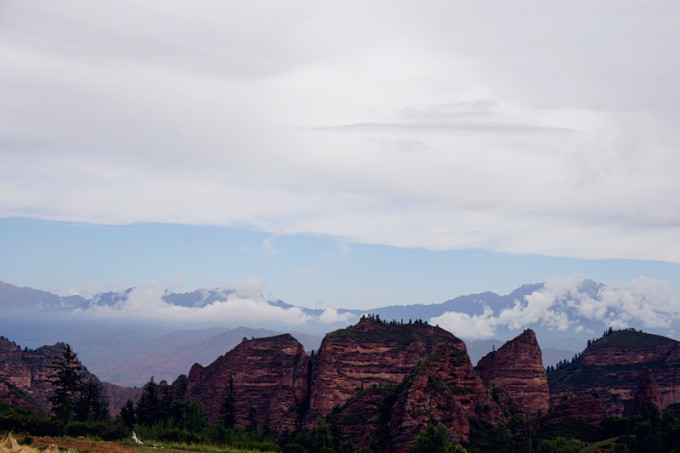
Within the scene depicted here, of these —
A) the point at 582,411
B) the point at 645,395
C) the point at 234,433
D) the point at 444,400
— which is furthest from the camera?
the point at 645,395

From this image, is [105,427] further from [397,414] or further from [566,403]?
[566,403]

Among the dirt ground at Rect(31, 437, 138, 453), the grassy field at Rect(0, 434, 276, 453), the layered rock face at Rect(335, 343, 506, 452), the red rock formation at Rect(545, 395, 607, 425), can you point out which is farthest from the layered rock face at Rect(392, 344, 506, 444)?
the dirt ground at Rect(31, 437, 138, 453)

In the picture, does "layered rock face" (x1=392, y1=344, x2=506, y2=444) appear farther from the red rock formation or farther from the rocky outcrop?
the rocky outcrop

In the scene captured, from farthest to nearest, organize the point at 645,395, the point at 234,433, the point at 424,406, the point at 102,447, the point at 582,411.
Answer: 1. the point at 645,395
2. the point at 582,411
3. the point at 424,406
4. the point at 234,433
5. the point at 102,447

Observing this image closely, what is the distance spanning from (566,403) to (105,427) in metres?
116

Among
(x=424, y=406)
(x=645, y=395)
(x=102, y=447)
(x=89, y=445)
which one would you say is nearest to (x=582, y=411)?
(x=424, y=406)

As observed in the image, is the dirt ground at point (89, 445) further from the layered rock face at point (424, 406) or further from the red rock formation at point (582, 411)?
the red rock formation at point (582, 411)

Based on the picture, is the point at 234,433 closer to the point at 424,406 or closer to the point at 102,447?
the point at 424,406

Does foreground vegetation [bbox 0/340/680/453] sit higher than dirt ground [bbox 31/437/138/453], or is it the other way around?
dirt ground [bbox 31/437/138/453]

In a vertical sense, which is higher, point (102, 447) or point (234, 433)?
point (102, 447)

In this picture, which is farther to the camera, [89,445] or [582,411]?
[582,411]

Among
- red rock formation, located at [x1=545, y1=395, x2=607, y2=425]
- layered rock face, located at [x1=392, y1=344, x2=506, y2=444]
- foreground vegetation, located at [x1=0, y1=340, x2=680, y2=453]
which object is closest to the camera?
foreground vegetation, located at [x1=0, y1=340, x2=680, y2=453]

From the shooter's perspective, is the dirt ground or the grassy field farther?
the dirt ground

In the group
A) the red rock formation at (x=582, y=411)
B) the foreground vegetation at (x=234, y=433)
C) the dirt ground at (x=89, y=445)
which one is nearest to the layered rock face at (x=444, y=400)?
the foreground vegetation at (x=234, y=433)
